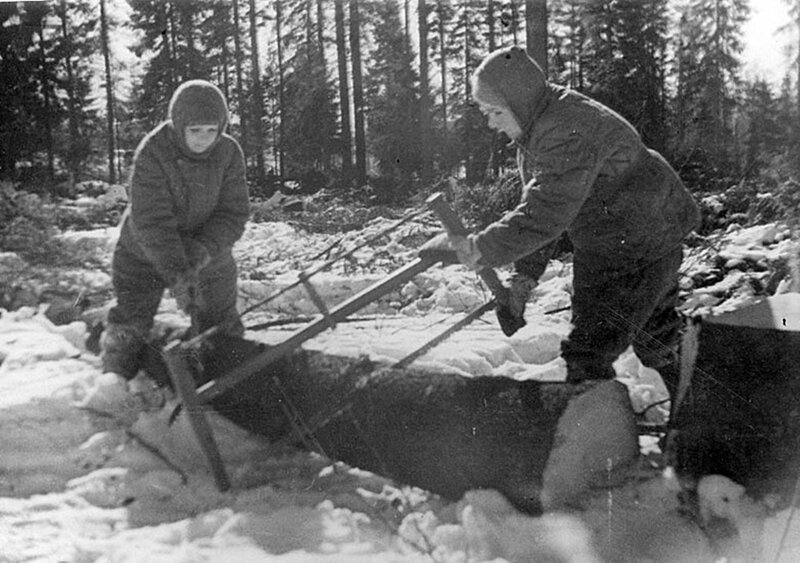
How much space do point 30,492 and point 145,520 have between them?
42 centimetres

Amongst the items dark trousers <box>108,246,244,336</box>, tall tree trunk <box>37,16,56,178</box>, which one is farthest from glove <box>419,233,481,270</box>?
tall tree trunk <box>37,16,56,178</box>

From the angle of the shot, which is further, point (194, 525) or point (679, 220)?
point (679, 220)

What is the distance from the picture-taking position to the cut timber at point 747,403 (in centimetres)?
156

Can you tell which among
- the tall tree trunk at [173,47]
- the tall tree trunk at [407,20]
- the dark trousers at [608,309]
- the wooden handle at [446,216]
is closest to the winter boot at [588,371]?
the dark trousers at [608,309]

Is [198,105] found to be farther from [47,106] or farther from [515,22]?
[515,22]

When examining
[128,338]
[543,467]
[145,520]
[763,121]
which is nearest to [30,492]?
[145,520]

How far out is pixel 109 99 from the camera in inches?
88.8

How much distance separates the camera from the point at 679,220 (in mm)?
1874

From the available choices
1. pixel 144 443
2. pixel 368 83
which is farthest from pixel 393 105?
pixel 144 443

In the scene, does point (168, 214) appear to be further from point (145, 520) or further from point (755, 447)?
point (755, 447)

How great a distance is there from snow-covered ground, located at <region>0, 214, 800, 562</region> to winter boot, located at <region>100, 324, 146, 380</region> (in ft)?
0.34

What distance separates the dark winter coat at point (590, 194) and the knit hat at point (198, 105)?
3.41 feet

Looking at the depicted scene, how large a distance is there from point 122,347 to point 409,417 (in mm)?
1437

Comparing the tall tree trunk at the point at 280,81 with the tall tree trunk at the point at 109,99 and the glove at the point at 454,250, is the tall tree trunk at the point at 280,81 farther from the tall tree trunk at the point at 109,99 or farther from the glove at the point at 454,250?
the glove at the point at 454,250
